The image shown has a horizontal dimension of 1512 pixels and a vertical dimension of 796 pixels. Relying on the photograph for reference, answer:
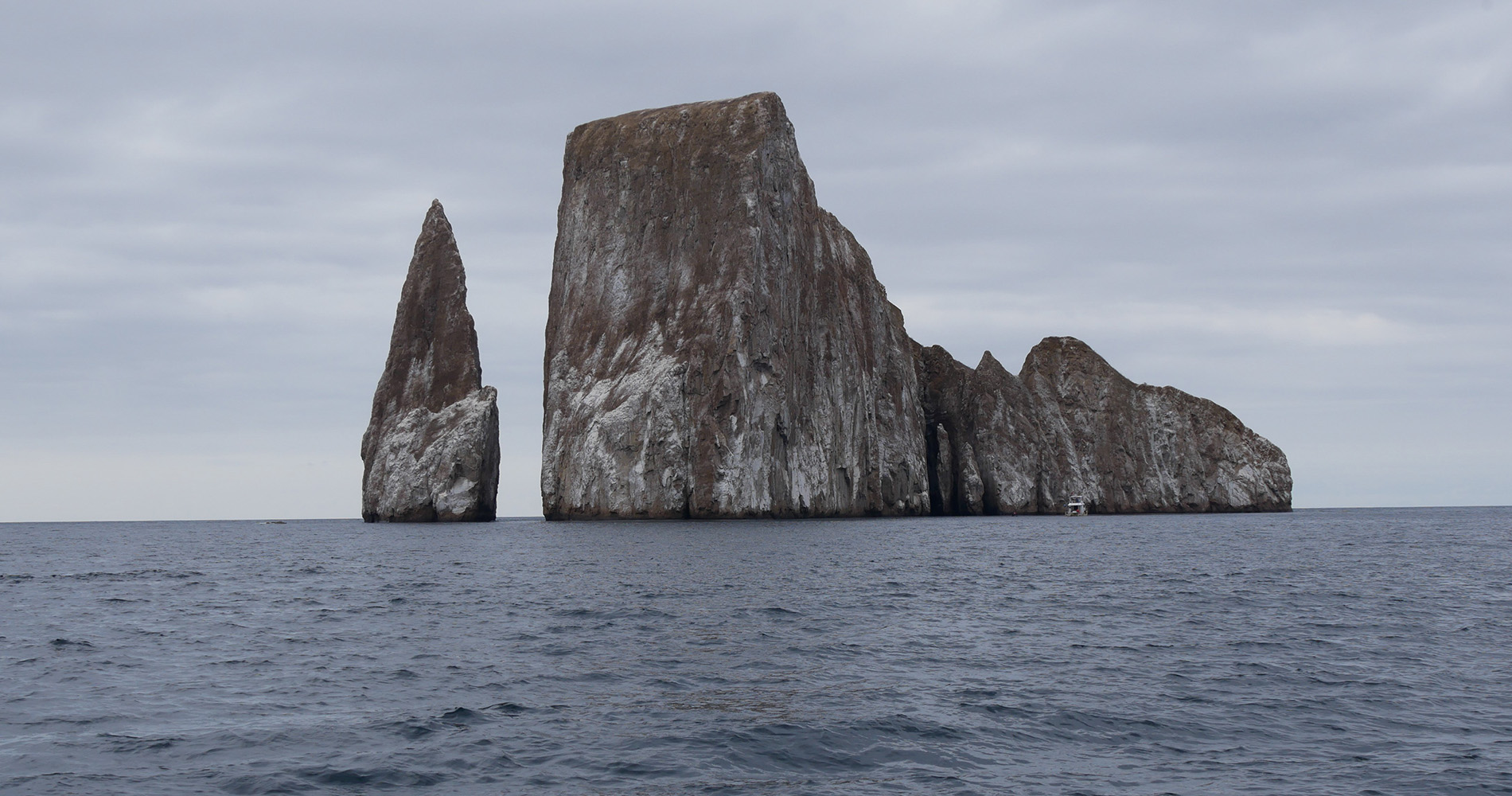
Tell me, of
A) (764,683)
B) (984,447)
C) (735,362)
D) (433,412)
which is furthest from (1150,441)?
(764,683)

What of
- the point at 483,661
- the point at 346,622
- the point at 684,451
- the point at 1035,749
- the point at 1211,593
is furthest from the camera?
the point at 684,451

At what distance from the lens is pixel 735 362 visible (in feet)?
326

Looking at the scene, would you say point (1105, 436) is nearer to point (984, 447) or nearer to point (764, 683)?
point (984, 447)

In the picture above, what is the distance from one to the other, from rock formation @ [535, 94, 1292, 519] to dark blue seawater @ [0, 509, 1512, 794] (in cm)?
5364

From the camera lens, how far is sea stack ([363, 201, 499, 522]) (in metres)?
108

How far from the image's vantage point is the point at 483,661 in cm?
2367

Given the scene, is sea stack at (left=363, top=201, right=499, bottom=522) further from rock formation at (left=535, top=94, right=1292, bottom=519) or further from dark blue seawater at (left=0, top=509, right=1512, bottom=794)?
dark blue seawater at (left=0, top=509, right=1512, bottom=794)

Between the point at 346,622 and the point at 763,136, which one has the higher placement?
the point at 763,136

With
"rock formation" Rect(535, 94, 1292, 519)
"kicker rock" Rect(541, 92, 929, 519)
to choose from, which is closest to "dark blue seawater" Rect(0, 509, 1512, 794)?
"kicker rock" Rect(541, 92, 929, 519)

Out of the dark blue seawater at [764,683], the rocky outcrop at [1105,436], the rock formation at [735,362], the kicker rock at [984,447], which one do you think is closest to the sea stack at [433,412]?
the rock formation at [735,362]

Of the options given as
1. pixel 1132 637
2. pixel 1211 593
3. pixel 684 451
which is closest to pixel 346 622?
pixel 1132 637

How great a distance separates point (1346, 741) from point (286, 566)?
5118 cm

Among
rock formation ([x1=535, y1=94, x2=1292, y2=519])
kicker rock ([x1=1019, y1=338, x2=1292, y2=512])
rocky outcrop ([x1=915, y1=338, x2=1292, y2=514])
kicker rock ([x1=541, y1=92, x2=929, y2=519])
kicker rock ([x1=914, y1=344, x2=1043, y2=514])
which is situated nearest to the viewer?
kicker rock ([x1=541, y1=92, x2=929, y2=519])

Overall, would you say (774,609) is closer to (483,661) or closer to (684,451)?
(483,661)
